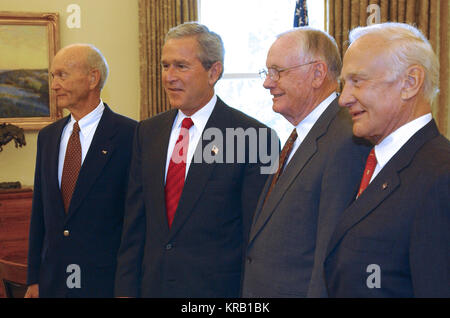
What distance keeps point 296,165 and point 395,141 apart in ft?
1.49

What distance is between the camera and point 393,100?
1727 millimetres

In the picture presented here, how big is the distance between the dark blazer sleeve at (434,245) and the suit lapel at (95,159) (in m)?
1.79

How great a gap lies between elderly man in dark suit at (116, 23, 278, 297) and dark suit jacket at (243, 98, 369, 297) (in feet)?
0.81

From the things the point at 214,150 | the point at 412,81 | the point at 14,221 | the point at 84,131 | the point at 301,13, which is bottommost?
the point at 14,221

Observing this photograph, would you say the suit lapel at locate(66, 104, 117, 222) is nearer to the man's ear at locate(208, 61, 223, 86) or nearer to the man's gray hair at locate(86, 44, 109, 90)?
the man's gray hair at locate(86, 44, 109, 90)

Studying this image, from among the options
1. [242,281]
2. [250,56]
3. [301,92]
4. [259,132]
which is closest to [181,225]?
[242,281]

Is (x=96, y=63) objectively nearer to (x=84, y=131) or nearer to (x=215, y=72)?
(x=84, y=131)

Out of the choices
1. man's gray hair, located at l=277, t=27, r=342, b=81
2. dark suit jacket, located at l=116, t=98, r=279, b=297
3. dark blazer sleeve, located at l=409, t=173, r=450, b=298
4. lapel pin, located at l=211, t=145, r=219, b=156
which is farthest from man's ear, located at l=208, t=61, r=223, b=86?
dark blazer sleeve, located at l=409, t=173, r=450, b=298

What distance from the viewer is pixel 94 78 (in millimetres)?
3084

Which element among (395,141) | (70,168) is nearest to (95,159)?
(70,168)

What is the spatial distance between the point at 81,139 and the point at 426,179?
6.51 feet

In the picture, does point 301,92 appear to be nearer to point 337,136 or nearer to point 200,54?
point 337,136

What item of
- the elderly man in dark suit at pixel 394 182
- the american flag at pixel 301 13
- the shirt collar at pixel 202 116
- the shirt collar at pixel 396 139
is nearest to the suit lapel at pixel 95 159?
the shirt collar at pixel 202 116

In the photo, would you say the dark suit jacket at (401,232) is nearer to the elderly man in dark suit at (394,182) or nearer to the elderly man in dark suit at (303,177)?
the elderly man in dark suit at (394,182)
